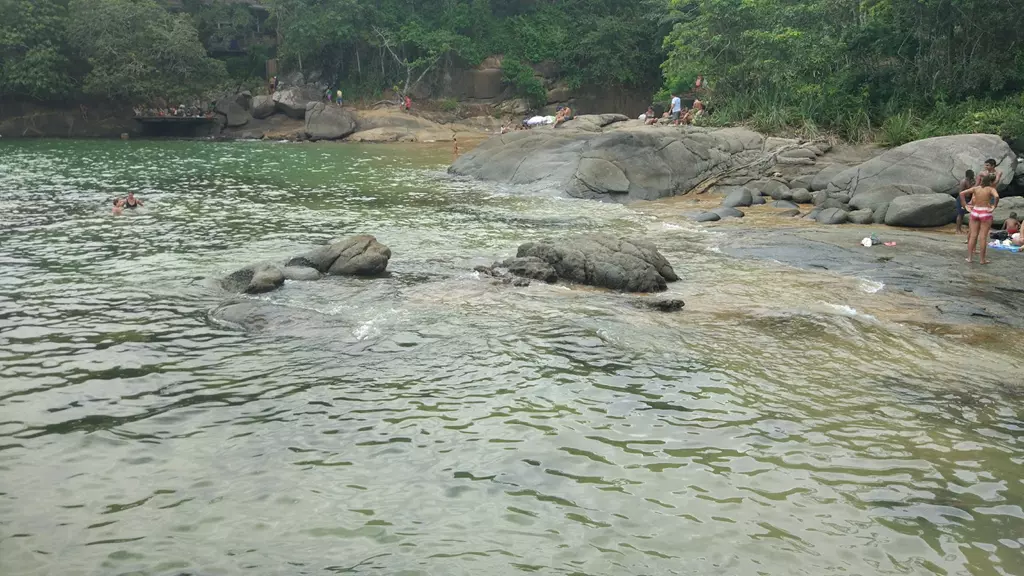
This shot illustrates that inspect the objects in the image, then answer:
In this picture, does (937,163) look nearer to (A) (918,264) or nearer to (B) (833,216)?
(B) (833,216)

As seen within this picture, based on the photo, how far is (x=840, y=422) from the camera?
7.62 metres

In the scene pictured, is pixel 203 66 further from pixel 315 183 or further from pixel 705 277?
pixel 705 277

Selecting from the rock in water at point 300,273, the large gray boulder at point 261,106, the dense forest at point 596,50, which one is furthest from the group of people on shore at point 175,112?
the rock in water at point 300,273

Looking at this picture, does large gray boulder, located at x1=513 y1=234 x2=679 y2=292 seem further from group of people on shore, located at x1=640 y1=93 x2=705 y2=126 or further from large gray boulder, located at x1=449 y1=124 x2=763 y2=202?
group of people on shore, located at x1=640 y1=93 x2=705 y2=126

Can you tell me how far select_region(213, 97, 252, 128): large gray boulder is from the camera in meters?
49.3

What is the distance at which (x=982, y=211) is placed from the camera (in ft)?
45.6

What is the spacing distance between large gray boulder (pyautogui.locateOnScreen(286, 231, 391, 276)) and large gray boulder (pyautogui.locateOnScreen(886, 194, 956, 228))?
12.0 meters

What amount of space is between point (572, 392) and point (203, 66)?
1831 inches

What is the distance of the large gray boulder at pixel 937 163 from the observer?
63.9 feet

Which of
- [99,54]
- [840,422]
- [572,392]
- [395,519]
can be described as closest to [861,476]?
[840,422]

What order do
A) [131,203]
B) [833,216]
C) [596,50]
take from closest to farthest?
1. [833,216]
2. [131,203]
3. [596,50]

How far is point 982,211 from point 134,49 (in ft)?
148

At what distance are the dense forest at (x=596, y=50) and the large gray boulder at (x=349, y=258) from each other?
55.7ft

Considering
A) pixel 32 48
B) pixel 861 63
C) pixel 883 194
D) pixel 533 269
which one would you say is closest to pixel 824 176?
pixel 883 194
